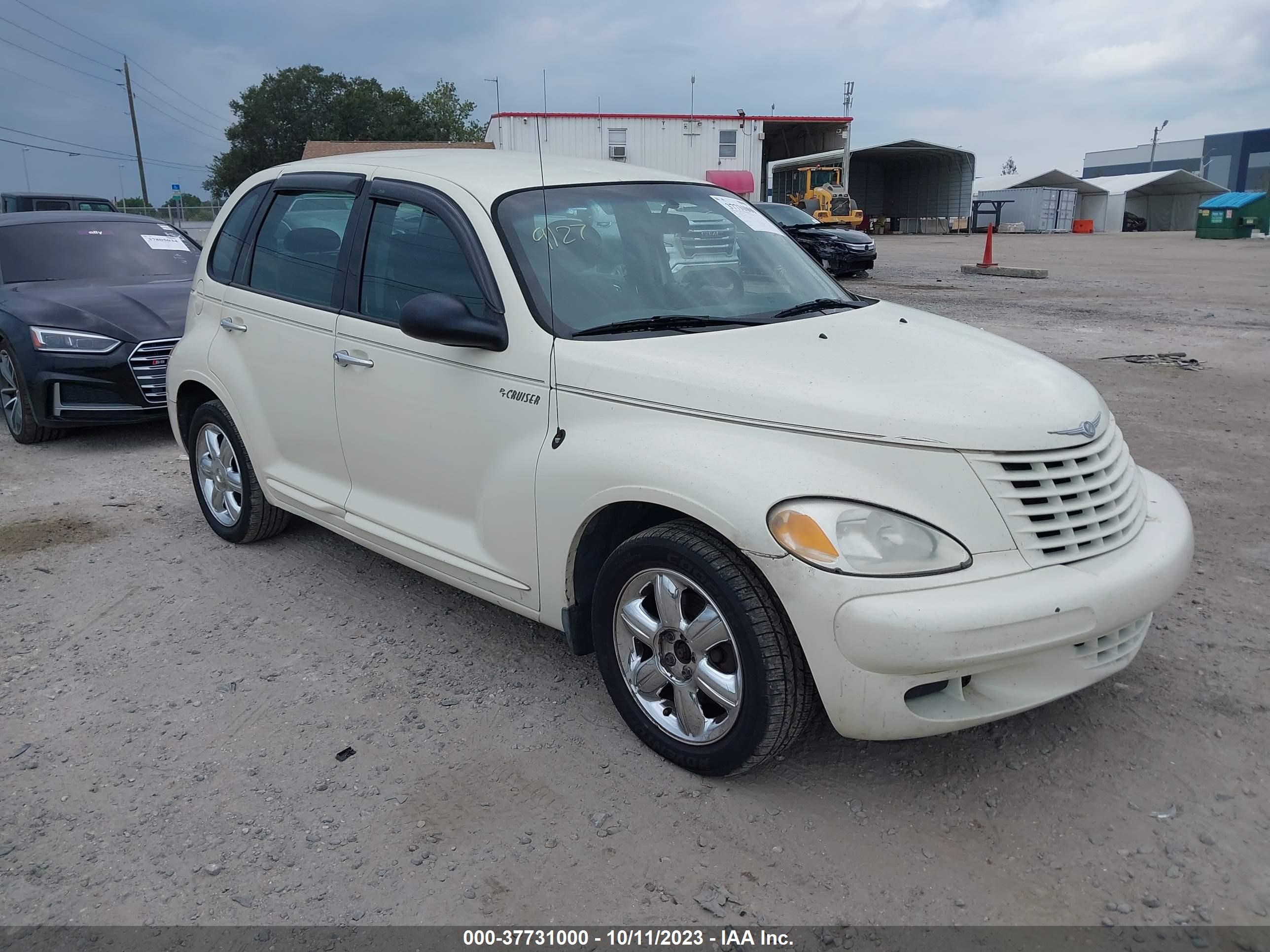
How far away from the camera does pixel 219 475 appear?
5.05 meters

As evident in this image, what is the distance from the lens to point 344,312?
13.0ft

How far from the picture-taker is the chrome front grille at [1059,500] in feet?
8.66

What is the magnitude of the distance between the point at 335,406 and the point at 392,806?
5.75 ft

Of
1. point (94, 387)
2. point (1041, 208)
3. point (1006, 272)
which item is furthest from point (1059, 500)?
point (1041, 208)

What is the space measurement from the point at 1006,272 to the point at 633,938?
20.4m

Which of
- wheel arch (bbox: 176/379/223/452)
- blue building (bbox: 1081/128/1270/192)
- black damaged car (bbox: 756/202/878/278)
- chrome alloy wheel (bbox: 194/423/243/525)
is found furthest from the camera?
blue building (bbox: 1081/128/1270/192)

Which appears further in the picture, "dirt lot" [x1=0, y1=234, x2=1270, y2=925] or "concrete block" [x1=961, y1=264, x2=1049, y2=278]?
"concrete block" [x1=961, y1=264, x2=1049, y2=278]

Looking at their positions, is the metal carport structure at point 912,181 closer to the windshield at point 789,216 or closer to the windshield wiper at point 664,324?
the windshield at point 789,216

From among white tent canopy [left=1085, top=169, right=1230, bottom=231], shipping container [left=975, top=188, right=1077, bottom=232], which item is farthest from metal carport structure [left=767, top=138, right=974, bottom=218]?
white tent canopy [left=1085, top=169, right=1230, bottom=231]

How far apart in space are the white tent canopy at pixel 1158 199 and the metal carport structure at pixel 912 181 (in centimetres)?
1059

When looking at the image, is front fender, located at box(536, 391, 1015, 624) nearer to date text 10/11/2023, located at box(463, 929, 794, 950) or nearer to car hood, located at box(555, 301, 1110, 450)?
car hood, located at box(555, 301, 1110, 450)

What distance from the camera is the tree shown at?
232 ft

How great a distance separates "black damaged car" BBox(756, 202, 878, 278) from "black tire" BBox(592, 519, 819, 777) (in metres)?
18.0

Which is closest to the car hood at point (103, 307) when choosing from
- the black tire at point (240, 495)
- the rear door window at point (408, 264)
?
the black tire at point (240, 495)
